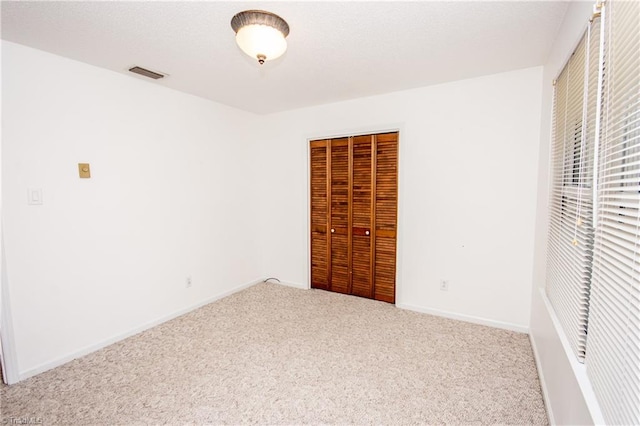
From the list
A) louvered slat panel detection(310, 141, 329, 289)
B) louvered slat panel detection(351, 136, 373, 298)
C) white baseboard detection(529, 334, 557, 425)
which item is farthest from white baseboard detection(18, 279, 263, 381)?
white baseboard detection(529, 334, 557, 425)

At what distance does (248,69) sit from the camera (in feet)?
8.14

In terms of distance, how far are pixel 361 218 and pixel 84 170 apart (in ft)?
8.68

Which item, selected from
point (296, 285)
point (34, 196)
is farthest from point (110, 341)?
point (296, 285)

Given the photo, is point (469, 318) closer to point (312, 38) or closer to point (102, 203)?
point (312, 38)

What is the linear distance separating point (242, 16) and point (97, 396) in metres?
2.50

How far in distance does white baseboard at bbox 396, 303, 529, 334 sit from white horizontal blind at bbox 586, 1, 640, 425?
1.67 meters

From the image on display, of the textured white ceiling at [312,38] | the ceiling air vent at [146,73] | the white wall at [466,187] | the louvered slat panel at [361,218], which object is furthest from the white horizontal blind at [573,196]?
the ceiling air vent at [146,73]

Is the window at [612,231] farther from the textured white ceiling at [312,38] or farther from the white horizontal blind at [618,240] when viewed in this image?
the textured white ceiling at [312,38]

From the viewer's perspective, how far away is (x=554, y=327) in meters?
1.69

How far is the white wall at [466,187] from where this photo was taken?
2.59 meters

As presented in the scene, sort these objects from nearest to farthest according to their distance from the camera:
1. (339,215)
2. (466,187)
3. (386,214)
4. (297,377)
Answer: (297,377) < (466,187) < (386,214) < (339,215)

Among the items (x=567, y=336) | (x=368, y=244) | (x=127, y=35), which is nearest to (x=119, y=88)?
(x=127, y=35)

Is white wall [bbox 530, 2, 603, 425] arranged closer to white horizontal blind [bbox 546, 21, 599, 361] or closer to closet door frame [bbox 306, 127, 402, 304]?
white horizontal blind [bbox 546, 21, 599, 361]

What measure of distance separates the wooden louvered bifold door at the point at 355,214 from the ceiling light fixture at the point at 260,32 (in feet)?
5.87
